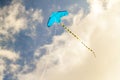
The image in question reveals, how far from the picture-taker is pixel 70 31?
2816 centimetres

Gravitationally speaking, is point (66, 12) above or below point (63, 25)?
above

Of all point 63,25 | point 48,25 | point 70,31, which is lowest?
point 70,31

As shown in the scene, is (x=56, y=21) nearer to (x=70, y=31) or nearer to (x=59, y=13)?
(x=59, y=13)

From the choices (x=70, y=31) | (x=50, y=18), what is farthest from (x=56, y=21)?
(x=70, y=31)

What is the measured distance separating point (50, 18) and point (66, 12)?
3.77 metres

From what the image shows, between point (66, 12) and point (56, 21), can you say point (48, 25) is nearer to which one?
point (56, 21)

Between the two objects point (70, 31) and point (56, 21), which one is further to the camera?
point (56, 21)

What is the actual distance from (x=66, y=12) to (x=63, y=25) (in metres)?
3.63

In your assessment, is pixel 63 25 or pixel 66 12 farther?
pixel 66 12

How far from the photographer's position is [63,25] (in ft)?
96.0

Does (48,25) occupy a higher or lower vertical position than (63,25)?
higher

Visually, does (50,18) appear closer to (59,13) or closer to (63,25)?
(59,13)

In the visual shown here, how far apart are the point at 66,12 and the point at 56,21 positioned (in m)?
2.90

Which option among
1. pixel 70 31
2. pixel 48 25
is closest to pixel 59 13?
pixel 48 25
